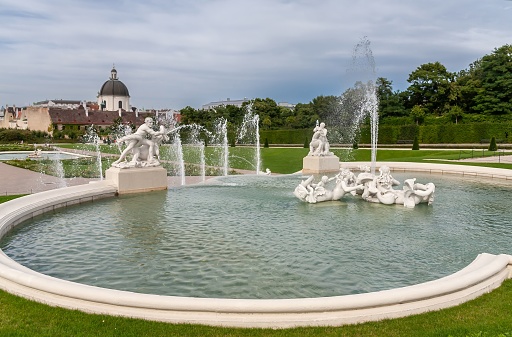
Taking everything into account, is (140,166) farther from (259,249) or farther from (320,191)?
(259,249)

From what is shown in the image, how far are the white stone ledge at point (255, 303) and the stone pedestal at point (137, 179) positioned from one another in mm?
9556

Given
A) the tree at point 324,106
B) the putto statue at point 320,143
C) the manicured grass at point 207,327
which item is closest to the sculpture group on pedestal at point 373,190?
the manicured grass at point 207,327

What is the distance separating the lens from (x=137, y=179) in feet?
55.3

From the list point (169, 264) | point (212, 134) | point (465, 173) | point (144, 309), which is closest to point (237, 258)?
point (169, 264)

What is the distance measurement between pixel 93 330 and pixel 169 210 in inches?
327

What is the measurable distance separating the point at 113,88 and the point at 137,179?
131621 mm

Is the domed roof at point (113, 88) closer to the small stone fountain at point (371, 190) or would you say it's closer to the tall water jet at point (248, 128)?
the tall water jet at point (248, 128)

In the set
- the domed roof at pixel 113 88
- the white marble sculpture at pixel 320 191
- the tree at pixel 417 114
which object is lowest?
the white marble sculpture at pixel 320 191

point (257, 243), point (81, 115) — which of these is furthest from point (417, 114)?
point (81, 115)

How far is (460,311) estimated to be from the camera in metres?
6.06

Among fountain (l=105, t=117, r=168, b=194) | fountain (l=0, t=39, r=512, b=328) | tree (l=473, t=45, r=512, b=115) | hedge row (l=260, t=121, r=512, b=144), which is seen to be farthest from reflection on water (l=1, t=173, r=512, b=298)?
tree (l=473, t=45, r=512, b=115)

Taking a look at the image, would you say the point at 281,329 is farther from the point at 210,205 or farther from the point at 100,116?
the point at 100,116

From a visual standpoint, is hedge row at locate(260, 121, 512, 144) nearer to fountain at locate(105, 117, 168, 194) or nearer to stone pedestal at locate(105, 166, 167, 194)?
fountain at locate(105, 117, 168, 194)

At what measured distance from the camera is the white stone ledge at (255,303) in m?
5.62
